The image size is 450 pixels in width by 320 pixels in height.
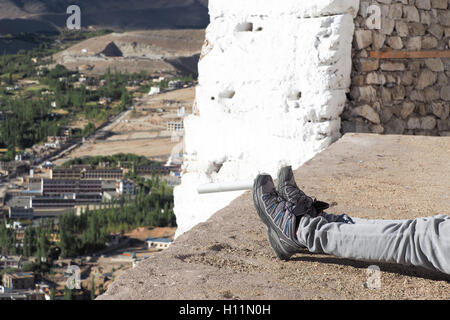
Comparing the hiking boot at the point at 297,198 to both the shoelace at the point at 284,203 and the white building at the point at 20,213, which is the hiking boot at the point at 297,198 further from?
the white building at the point at 20,213

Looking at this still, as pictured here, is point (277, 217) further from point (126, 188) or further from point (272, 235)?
point (126, 188)

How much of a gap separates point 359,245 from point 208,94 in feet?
6.50

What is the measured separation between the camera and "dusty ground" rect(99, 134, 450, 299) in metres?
1.37

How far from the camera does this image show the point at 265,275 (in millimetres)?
1494

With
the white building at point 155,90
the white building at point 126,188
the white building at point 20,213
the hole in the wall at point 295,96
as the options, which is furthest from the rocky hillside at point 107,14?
the hole in the wall at point 295,96

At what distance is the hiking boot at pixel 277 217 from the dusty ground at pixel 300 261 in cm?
4

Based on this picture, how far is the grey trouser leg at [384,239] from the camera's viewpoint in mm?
1402

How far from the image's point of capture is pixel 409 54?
11.2 feet

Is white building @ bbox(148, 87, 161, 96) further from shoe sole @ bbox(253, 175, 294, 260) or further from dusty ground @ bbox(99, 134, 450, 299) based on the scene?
shoe sole @ bbox(253, 175, 294, 260)

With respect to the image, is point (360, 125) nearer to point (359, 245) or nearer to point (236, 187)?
point (236, 187)

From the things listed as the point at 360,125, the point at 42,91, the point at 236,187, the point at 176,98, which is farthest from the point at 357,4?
the point at 42,91

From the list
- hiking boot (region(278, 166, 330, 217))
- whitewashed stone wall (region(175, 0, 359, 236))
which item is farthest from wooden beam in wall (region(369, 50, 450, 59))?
hiking boot (region(278, 166, 330, 217))

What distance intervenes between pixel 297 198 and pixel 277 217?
106mm

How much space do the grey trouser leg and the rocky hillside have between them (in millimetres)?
35762
